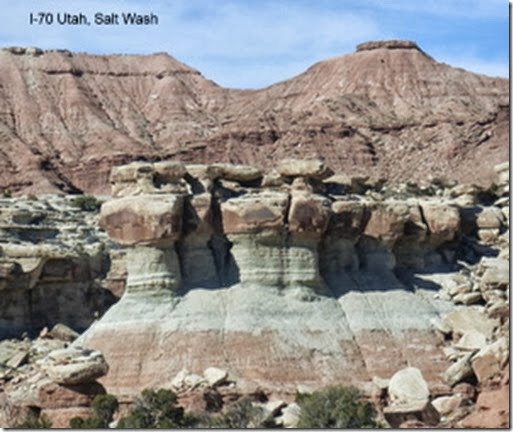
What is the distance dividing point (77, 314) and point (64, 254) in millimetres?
3056

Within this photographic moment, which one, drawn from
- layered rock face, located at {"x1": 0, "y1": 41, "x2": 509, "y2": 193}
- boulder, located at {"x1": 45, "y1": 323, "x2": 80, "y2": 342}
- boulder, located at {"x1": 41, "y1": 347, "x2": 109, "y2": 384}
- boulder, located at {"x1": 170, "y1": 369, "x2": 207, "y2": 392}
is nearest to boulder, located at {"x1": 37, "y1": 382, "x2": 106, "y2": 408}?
boulder, located at {"x1": 41, "y1": 347, "x2": 109, "y2": 384}

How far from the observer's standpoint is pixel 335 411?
4794 centimetres

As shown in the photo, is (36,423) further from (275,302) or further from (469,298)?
(469,298)

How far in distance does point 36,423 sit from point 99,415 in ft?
7.23

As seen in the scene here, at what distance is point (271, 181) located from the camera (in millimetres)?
62938

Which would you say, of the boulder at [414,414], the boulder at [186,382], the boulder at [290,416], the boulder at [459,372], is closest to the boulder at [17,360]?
the boulder at [186,382]

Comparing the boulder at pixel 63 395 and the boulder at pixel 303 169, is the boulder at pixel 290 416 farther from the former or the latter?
the boulder at pixel 303 169

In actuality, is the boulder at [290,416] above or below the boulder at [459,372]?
below

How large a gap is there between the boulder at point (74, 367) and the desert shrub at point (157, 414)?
5.71ft

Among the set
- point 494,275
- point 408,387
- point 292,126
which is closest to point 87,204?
point 494,275

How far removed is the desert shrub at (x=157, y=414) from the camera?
156 ft

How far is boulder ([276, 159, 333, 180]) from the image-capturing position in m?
62.3

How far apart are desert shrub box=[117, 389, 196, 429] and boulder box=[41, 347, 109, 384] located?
174 centimetres

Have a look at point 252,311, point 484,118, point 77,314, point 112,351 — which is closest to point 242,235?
point 252,311
